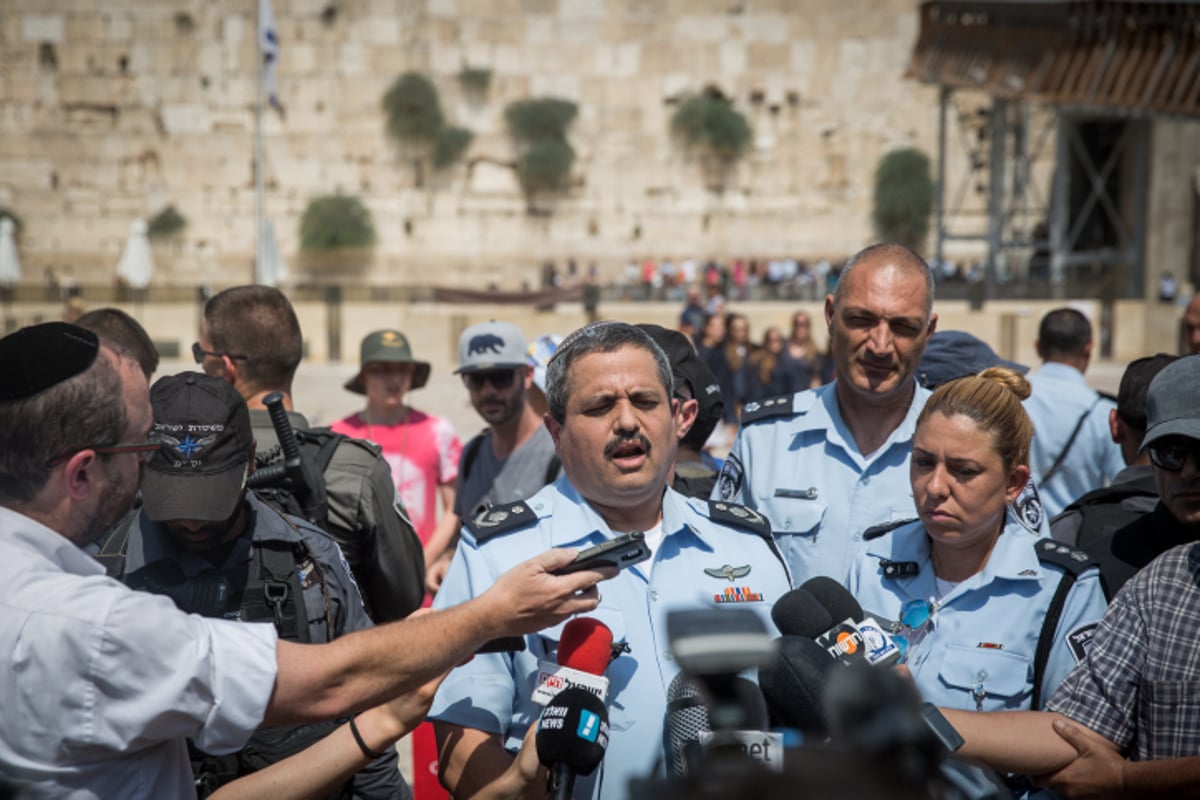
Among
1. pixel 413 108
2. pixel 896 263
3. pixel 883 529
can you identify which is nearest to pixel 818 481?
pixel 883 529

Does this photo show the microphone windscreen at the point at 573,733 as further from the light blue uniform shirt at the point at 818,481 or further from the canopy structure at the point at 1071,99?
the canopy structure at the point at 1071,99

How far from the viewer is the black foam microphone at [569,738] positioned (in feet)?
6.15

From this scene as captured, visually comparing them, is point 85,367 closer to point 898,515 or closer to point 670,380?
point 670,380

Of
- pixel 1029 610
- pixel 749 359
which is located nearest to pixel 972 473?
pixel 1029 610

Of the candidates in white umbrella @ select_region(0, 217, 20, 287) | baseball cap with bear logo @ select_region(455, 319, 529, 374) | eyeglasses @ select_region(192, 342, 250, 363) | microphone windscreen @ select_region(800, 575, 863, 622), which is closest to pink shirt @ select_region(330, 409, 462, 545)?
baseball cap with bear logo @ select_region(455, 319, 529, 374)

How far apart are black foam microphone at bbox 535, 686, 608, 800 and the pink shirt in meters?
3.39

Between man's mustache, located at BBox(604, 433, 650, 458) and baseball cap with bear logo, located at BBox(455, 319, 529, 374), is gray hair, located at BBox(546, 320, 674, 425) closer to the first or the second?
man's mustache, located at BBox(604, 433, 650, 458)

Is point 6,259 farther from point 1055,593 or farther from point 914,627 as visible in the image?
point 1055,593

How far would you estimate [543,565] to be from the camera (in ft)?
6.77

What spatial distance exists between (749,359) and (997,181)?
14067mm

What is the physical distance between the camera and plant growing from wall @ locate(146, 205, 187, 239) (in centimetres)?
3120

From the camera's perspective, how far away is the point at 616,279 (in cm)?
3125

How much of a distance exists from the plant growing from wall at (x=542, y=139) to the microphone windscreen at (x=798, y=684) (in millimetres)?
29529

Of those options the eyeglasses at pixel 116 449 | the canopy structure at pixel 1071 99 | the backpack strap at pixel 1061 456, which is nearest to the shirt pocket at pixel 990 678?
the eyeglasses at pixel 116 449
